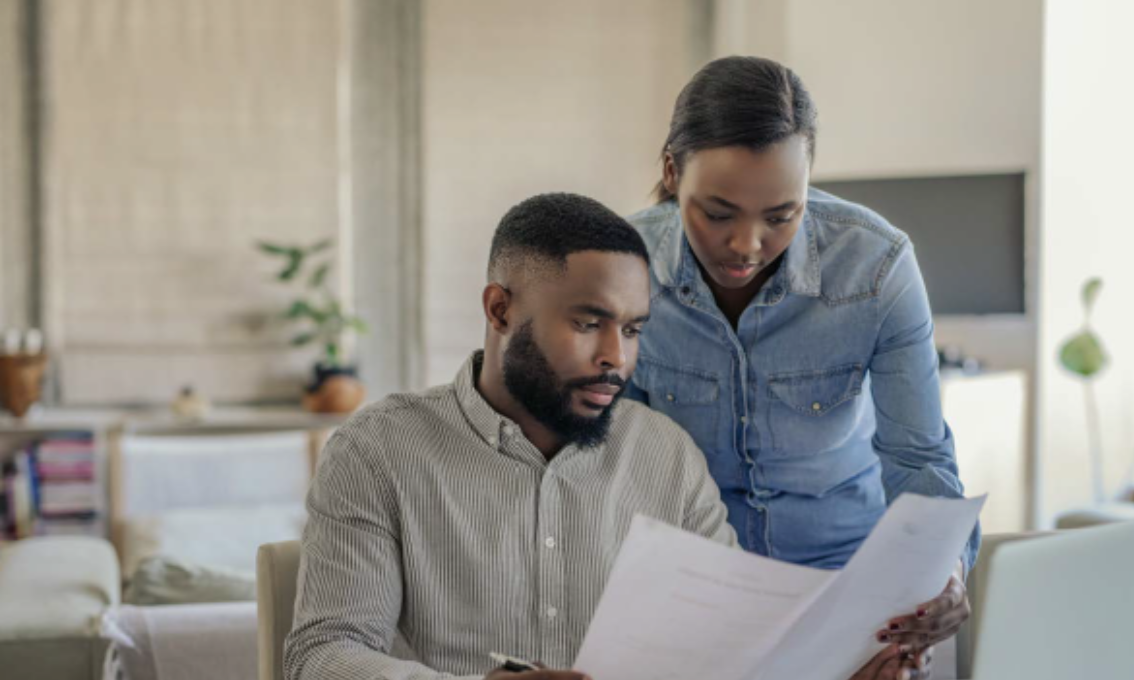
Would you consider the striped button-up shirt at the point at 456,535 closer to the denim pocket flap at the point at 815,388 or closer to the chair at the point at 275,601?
the chair at the point at 275,601

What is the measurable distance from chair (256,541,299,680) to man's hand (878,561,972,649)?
2.30 feet

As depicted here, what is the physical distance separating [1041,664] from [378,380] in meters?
4.67

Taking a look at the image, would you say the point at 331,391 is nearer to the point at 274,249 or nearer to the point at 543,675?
the point at 274,249

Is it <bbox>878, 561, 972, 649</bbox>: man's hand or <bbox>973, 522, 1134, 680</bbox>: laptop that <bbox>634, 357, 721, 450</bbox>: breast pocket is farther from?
<bbox>973, 522, 1134, 680</bbox>: laptop

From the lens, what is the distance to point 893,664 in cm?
134

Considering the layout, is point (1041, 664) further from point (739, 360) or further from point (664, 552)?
point (739, 360)

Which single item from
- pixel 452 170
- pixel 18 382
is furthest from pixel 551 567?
pixel 452 170

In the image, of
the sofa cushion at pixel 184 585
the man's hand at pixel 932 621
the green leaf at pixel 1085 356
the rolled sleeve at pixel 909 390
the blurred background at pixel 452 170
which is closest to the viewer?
the man's hand at pixel 932 621

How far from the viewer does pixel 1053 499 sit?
4.97 meters

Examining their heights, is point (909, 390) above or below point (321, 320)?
above

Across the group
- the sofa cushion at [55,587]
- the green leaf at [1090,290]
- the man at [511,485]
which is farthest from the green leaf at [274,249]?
the man at [511,485]

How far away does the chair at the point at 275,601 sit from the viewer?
1.51m

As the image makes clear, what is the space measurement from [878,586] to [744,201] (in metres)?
0.49

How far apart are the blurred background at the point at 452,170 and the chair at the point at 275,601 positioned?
332 cm
